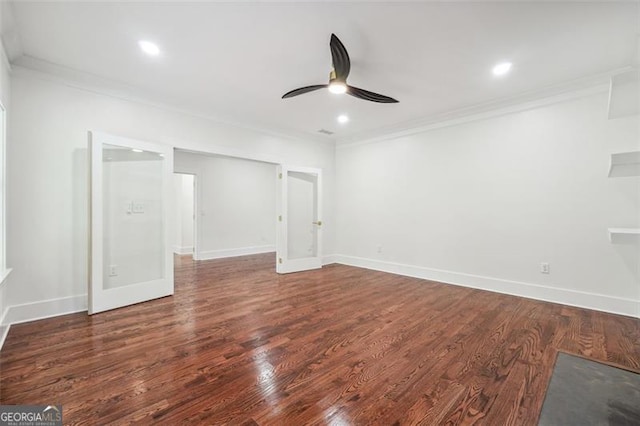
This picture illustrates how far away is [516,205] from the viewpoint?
3834mm

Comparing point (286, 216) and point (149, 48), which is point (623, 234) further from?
point (149, 48)

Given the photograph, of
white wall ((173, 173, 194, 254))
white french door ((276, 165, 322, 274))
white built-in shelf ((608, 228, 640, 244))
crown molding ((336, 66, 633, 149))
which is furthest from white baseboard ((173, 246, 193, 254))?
white built-in shelf ((608, 228, 640, 244))

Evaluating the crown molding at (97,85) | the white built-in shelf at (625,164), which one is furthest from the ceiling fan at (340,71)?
the white built-in shelf at (625,164)

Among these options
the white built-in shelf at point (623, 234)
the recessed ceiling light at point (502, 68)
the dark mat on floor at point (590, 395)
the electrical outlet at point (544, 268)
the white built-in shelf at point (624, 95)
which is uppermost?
the recessed ceiling light at point (502, 68)

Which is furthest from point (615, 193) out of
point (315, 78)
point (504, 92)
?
point (315, 78)

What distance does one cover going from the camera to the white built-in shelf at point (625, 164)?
2.52 meters

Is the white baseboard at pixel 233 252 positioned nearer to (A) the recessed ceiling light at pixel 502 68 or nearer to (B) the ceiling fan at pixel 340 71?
(B) the ceiling fan at pixel 340 71

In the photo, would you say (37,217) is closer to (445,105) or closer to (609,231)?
(445,105)

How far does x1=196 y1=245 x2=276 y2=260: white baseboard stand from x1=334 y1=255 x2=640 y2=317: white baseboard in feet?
11.9

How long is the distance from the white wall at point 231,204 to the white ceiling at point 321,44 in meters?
3.02

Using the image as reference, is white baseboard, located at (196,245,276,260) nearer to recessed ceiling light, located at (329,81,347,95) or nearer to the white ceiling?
the white ceiling

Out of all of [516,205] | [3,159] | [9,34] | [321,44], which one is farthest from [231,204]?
[516,205]

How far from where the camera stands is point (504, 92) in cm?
362

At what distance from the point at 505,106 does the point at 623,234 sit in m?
2.11
